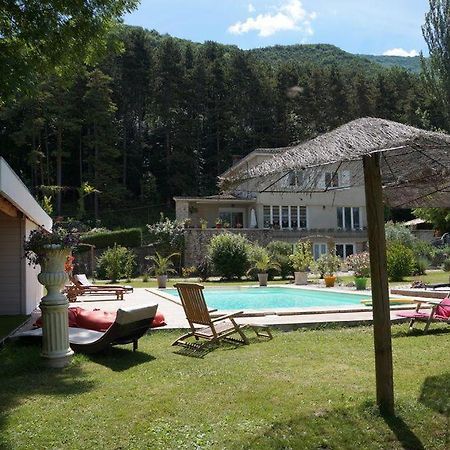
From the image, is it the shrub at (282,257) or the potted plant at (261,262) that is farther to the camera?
the shrub at (282,257)

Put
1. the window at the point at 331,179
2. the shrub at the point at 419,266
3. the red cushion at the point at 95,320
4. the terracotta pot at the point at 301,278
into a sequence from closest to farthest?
the window at the point at 331,179
the red cushion at the point at 95,320
the terracotta pot at the point at 301,278
the shrub at the point at 419,266

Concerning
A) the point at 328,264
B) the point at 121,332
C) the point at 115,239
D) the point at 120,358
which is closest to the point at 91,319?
the point at 120,358

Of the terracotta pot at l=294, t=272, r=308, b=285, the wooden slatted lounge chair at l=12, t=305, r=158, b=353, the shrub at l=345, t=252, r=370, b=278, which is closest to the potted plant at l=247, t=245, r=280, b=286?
the terracotta pot at l=294, t=272, r=308, b=285

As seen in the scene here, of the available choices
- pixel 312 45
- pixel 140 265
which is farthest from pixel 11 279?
pixel 312 45

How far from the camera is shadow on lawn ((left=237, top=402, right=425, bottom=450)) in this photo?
3984 millimetres

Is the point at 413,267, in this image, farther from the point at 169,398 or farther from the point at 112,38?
the point at 169,398

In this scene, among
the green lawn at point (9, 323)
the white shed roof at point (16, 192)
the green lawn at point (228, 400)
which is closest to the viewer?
the green lawn at point (228, 400)

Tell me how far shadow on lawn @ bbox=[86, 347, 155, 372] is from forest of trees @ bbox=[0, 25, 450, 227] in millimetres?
37172

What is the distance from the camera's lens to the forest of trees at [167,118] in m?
45.9

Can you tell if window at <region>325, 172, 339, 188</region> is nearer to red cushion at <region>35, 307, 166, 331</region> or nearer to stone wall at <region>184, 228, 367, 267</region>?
red cushion at <region>35, 307, 166, 331</region>

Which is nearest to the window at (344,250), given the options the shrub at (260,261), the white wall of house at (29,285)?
the shrub at (260,261)

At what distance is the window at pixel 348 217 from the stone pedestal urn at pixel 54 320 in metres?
33.4

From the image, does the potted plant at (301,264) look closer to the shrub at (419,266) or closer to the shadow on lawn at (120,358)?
the shrub at (419,266)

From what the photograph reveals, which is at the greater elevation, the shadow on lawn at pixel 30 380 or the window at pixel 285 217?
the window at pixel 285 217
